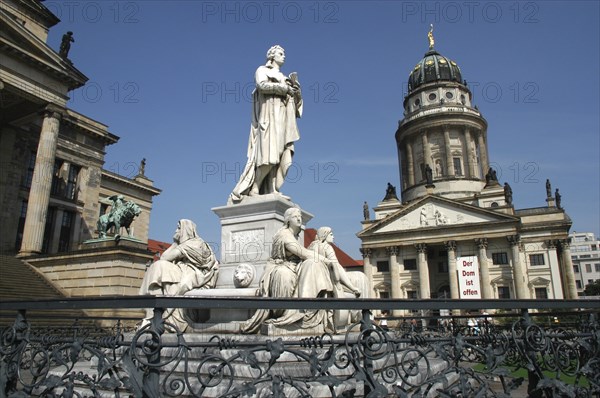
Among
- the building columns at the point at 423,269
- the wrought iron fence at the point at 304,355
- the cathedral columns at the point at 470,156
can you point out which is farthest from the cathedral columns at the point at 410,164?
the wrought iron fence at the point at 304,355

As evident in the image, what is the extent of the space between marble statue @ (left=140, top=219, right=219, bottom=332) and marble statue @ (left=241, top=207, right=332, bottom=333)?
1154mm

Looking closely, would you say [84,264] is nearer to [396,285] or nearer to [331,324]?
[331,324]

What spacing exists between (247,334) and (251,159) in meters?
3.25

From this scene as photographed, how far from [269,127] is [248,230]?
183cm

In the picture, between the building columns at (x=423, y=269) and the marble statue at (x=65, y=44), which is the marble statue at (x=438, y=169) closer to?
the building columns at (x=423, y=269)

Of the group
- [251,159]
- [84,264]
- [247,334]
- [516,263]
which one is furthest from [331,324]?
[516,263]

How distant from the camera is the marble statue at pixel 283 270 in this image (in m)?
4.76

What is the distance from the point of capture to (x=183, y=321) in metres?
5.30

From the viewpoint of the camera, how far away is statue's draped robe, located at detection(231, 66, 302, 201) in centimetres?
673

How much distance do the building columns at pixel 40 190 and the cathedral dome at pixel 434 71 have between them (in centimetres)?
5625

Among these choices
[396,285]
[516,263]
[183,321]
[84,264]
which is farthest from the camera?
[396,285]

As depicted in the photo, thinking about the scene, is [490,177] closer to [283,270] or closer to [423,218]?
[423,218]

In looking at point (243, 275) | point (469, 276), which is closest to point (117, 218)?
point (243, 275)

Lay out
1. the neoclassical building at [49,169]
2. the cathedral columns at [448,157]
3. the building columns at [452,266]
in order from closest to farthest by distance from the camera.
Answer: the neoclassical building at [49,169], the building columns at [452,266], the cathedral columns at [448,157]
